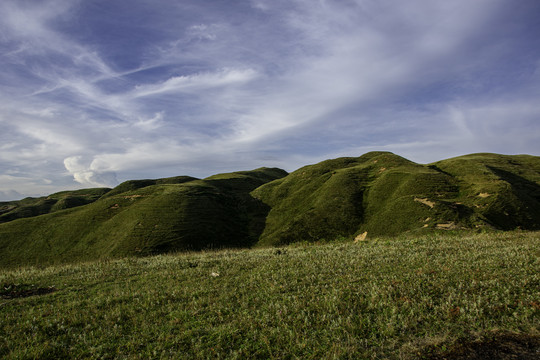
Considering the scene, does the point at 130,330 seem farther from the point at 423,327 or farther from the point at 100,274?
the point at 100,274

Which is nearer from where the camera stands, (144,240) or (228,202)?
(144,240)

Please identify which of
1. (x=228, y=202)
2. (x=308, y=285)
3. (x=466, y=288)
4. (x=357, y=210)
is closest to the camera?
(x=466, y=288)

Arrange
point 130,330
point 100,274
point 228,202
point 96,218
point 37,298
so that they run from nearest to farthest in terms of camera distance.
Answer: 1. point 130,330
2. point 37,298
3. point 100,274
4. point 96,218
5. point 228,202

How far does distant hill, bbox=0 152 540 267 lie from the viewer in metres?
50.4

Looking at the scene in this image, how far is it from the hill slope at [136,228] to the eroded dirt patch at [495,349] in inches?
2193

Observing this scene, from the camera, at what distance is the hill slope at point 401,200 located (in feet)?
156

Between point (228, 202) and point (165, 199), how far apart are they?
70.4 feet

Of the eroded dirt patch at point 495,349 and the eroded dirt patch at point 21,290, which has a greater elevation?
the eroded dirt patch at point 495,349

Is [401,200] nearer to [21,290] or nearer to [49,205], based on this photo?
[21,290]

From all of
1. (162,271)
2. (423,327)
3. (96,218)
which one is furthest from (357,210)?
(96,218)

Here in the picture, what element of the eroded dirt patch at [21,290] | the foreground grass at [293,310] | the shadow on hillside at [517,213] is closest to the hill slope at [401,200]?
the shadow on hillside at [517,213]

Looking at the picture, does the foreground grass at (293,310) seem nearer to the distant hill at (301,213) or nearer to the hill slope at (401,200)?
the distant hill at (301,213)

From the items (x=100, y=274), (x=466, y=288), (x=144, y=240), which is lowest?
(x=144, y=240)

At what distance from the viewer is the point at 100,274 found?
18.0 metres
